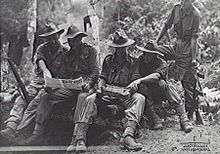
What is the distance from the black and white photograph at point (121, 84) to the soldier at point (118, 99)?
0.5 inches

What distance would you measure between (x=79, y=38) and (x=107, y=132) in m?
1.23

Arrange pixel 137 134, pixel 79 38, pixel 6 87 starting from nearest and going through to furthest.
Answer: pixel 137 134 < pixel 79 38 < pixel 6 87

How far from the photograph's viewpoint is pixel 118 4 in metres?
6.17

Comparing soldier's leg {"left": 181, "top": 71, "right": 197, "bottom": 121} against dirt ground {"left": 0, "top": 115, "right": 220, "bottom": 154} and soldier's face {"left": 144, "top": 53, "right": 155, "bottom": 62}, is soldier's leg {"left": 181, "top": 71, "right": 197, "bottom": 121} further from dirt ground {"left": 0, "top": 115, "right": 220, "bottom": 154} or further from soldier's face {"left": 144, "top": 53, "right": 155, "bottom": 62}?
soldier's face {"left": 144, "top": 53, "right": 155, "bottom": 62}

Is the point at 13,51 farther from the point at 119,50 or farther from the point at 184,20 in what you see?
the point at 184,20

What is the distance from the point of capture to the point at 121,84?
5867 mm

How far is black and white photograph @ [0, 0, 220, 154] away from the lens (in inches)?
219

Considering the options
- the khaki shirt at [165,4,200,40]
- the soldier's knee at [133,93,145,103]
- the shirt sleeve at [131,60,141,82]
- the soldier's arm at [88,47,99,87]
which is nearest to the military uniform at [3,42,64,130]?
the soldier's arm at [88,47,99,87]

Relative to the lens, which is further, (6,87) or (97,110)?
(6,87)

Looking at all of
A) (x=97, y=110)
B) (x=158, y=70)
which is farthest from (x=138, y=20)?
(x=97, y=110)

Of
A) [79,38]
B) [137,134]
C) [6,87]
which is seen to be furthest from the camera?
[6,87]

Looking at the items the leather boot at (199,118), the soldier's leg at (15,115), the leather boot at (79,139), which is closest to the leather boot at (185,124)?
the leather boot at (199,118)

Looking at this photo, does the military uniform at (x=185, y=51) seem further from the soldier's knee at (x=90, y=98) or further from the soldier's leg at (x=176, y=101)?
the soldier's knee at (x=90, y=98)

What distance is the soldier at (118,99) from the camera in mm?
5441
